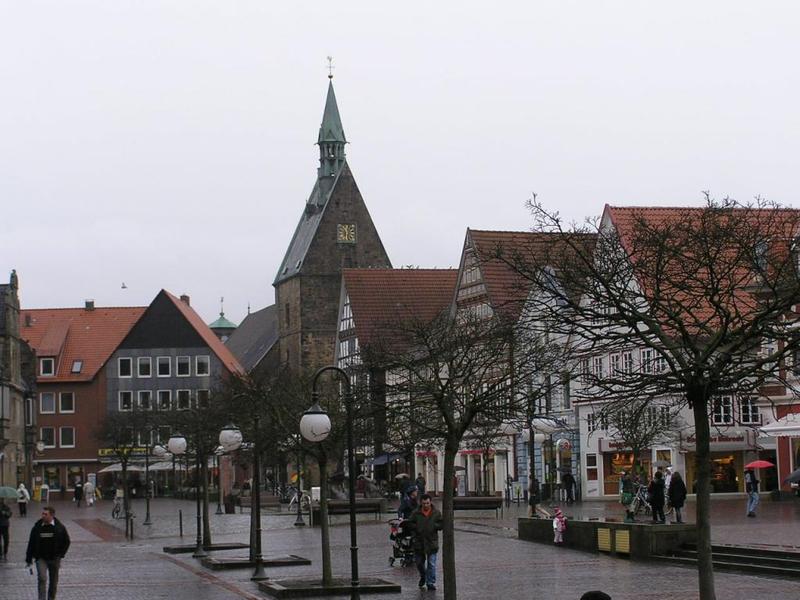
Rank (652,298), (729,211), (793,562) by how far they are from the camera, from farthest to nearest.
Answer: (793,562)
(729,211)
(652,298)

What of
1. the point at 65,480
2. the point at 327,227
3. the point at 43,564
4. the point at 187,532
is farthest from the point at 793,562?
the point at 327,227

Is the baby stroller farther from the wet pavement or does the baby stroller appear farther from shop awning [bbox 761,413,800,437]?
shop awning [bbox 761,413,800,437]

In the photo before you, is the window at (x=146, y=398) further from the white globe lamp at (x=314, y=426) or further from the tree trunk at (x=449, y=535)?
the white globe lamp at (x=314, y=426)

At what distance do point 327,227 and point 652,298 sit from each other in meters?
100

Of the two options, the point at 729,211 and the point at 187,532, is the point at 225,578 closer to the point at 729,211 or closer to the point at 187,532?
the point at 729,211

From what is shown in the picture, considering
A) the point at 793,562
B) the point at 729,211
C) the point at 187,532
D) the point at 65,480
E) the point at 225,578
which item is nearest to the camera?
the point at 729,211

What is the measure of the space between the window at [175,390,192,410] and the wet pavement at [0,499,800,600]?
39.2 meters

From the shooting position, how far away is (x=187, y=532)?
168ft

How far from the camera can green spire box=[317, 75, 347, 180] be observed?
12569 cm

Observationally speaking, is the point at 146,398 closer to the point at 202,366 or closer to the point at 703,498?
the point at 202,366

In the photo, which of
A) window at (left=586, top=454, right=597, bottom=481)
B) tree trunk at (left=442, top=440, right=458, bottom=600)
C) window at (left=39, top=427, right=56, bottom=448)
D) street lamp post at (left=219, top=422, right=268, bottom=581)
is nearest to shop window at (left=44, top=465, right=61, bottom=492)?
window at (left=39, top=427, right=56, bottom=448)

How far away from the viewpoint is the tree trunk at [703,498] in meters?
17.6

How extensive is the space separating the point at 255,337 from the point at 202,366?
38703mm

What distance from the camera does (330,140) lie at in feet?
414
